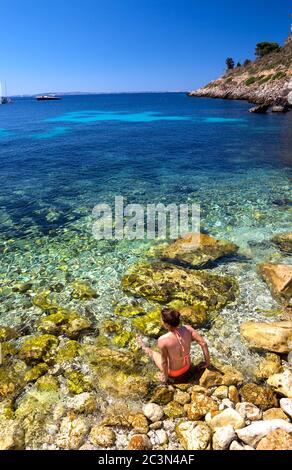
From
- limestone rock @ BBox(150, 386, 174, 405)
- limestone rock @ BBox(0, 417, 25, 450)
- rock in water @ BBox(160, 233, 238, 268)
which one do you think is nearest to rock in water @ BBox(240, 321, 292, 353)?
limestone rock @ BBox(150, 386, 174, 405)

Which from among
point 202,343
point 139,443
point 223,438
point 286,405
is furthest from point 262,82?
point 139,443

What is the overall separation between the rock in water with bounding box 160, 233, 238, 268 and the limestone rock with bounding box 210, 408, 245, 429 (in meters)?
6.18

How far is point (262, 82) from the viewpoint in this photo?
299 feet

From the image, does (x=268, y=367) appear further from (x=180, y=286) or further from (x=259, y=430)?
(x=180, y=286)

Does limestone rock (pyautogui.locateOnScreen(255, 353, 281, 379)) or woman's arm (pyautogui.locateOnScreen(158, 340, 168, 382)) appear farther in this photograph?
limestone rock (pyautogui.locateOnScreen(255, 353, 281, 379))

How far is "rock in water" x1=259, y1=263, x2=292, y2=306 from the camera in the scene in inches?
371

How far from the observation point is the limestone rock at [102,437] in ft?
18.1

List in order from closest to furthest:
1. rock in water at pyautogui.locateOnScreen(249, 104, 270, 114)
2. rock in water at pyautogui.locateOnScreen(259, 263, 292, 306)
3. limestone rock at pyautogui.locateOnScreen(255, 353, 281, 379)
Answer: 1. limestone rock at pyautogui.locateOnScreen(255, 353, 281, 379)
2. rock in water at pyautogui.locateOnScreen(259, 263, 292, 306)
3. rock in water at pyautogui.locateOnScreen(249, 104, 270, 114)

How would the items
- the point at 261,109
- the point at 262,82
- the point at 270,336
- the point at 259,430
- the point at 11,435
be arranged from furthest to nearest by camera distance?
the point at 262,82 → the point at 261,109 → the point at 270,336 → the point at 11,435 → the point at 259,430

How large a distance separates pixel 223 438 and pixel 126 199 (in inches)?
593

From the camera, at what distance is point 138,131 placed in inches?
1877

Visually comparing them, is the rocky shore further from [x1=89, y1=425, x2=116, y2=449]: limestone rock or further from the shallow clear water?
the shallow clear water

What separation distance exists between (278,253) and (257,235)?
171cm

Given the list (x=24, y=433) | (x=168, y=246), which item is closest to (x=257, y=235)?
(x=168, y=246)
